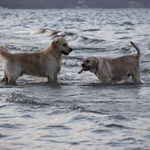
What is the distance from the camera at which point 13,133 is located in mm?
7000

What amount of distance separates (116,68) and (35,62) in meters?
1.79

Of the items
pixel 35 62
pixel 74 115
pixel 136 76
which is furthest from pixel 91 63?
pixel 74 115

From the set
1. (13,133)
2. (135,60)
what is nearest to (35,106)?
(13,133)

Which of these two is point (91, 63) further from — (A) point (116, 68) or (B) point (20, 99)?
(B) point (20, 99)

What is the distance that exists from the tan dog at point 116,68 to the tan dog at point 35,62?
657 millimetres

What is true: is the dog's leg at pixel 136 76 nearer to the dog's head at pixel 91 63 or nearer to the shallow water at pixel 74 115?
the shallow water at pixel 74 115

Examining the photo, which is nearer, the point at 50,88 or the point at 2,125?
the point at 2,125

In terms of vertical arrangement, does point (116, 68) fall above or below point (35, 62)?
below

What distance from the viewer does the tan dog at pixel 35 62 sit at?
11.5 metres

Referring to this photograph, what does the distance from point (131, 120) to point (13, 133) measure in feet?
5.74

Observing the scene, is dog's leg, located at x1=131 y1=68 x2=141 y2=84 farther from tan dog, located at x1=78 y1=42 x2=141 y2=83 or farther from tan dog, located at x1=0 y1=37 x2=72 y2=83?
tan dog, located at x1=0 y1=37 x2=72 y2=83

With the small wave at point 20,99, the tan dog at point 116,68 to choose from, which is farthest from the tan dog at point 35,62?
the small wave at point 20,99

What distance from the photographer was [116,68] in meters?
11.6
